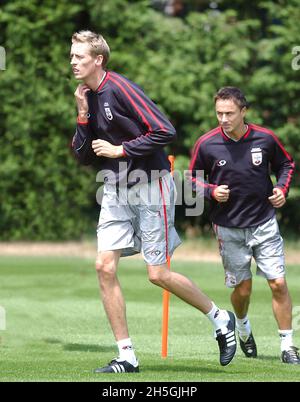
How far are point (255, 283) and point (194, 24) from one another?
488 cm

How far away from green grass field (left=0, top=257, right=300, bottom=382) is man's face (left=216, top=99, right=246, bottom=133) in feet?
5.76

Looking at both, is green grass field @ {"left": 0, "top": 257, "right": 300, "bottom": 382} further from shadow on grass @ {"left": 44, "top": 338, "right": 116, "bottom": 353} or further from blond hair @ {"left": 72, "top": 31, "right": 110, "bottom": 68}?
blond hair @ {"left": 72, "top": 31, "right": 110, "bottom": 68}

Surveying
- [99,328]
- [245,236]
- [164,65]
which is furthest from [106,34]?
[245,236]

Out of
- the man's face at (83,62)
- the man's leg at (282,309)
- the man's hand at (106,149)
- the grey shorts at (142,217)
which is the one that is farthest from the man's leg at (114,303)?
the man's leg at (282,309)

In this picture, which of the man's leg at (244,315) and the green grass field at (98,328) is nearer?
the green grass field at (98,328)

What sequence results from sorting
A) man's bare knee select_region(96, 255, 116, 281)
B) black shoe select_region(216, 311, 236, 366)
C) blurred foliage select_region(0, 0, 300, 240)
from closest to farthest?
man's bare knee select_region(96, 255, 116, 281)
black shoe select_region(216, 311, 236, 366)
blurred foliage select_region(0, 0, 300, 240)

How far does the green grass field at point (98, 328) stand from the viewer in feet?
24.0

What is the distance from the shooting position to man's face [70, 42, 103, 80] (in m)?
7.38

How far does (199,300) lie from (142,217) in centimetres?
69

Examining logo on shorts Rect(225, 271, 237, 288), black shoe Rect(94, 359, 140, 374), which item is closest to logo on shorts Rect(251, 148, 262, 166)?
logo on shorts Rect(225, 271, 237, 288)

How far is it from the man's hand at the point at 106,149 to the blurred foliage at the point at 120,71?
909 centimetres

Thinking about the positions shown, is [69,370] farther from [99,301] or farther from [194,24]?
[194,24]

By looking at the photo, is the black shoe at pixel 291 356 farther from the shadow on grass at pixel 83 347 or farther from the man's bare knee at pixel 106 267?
the man's bare knee at pixel 106 267

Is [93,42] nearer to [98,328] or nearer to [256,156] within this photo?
[256,156]
